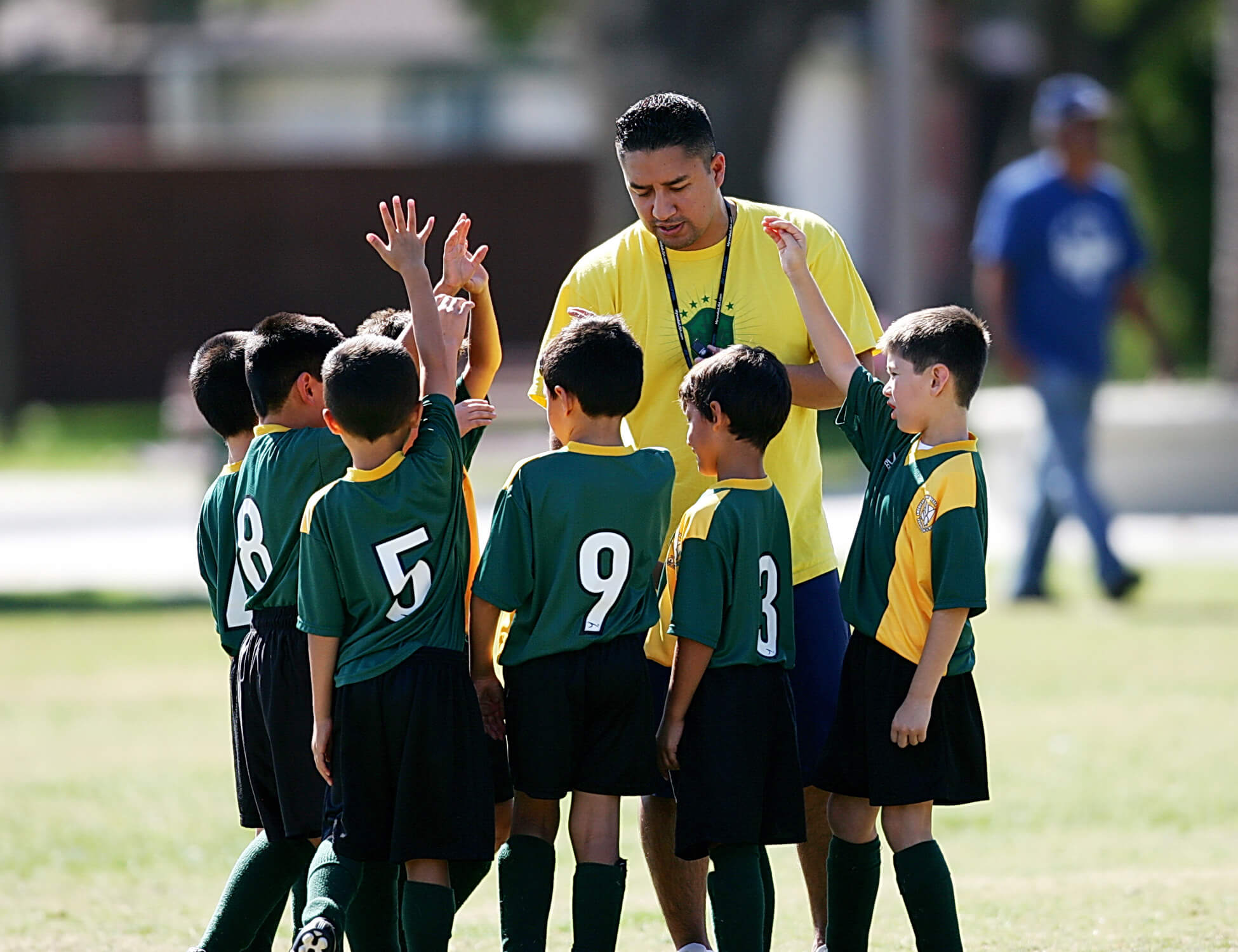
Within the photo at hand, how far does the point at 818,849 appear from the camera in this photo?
4.73 metres

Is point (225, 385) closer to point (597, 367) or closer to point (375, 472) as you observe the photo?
point (375, 472)

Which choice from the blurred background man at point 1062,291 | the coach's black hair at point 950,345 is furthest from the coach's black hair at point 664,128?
the blurred background man at point 1062,291

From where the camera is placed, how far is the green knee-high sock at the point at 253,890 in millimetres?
4355

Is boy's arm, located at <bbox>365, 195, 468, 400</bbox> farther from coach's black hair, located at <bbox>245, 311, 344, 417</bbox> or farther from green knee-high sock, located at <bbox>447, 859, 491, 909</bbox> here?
green knee-high sock, located at <bbox>447, 859, 491, 909</bbox>

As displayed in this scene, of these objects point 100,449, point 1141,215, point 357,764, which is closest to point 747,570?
point 357,764

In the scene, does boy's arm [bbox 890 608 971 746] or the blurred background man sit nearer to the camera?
boy's arm [bbox 890 608 971 746]

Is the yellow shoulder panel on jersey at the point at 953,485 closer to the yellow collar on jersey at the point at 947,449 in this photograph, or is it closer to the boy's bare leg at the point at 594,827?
the yellow collar on jersey at the point at 947,449

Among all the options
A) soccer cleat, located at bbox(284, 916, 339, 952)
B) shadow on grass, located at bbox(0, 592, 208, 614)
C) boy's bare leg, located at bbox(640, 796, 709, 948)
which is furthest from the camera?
shadow on grass, located at bbox(0, 592, 208, 614)

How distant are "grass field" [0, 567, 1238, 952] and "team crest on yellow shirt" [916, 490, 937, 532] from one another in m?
1.21

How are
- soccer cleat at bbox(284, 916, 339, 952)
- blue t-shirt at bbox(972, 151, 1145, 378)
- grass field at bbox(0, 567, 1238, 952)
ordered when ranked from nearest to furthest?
soccer cleat at bbox(284, 916, 339, 952)
grass field at bbox(0, 567, 1238, 952)
blue t-shirt at bbox(972, 151, 1145, 378)

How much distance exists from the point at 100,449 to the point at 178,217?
4.68 m

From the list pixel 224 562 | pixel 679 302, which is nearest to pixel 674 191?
pixel 679 302

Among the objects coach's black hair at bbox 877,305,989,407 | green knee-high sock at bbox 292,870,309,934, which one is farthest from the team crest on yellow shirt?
green knee-high sock at bbox 292,870,309,934

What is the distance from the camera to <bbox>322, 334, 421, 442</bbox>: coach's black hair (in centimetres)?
409
